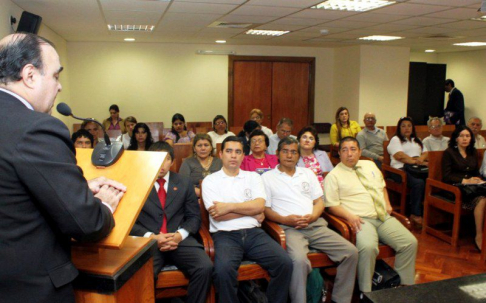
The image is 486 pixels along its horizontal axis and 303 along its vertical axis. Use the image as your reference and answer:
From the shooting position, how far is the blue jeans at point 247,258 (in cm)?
253

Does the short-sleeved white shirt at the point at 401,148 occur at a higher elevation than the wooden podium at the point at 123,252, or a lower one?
lower

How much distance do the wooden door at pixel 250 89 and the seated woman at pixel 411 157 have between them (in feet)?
13.3

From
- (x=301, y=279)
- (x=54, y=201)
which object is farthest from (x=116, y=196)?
(x=301, y=279)

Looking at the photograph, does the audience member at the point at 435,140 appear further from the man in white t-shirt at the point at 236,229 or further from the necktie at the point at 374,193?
the man in white t-shirt at the point at 236,229

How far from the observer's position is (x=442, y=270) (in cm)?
362

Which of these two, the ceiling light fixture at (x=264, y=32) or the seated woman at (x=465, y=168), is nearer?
the seated woman at (x=465, y=168)

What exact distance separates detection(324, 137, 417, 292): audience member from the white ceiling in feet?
6.34

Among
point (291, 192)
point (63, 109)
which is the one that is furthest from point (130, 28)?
point (63, 109)

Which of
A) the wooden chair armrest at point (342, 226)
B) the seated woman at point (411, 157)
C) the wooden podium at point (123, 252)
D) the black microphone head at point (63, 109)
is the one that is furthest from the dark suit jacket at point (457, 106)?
the black microphone head at point (63, 109)

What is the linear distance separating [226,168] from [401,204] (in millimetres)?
2962

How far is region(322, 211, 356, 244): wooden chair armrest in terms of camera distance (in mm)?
2988

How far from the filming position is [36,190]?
999 millimetres

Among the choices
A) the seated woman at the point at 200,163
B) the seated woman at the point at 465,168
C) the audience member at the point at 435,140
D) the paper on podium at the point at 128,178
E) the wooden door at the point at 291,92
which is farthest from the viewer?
the wooden door at the point at 291,92

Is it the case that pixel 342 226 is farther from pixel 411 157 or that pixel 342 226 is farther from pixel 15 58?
pixel 411 157
